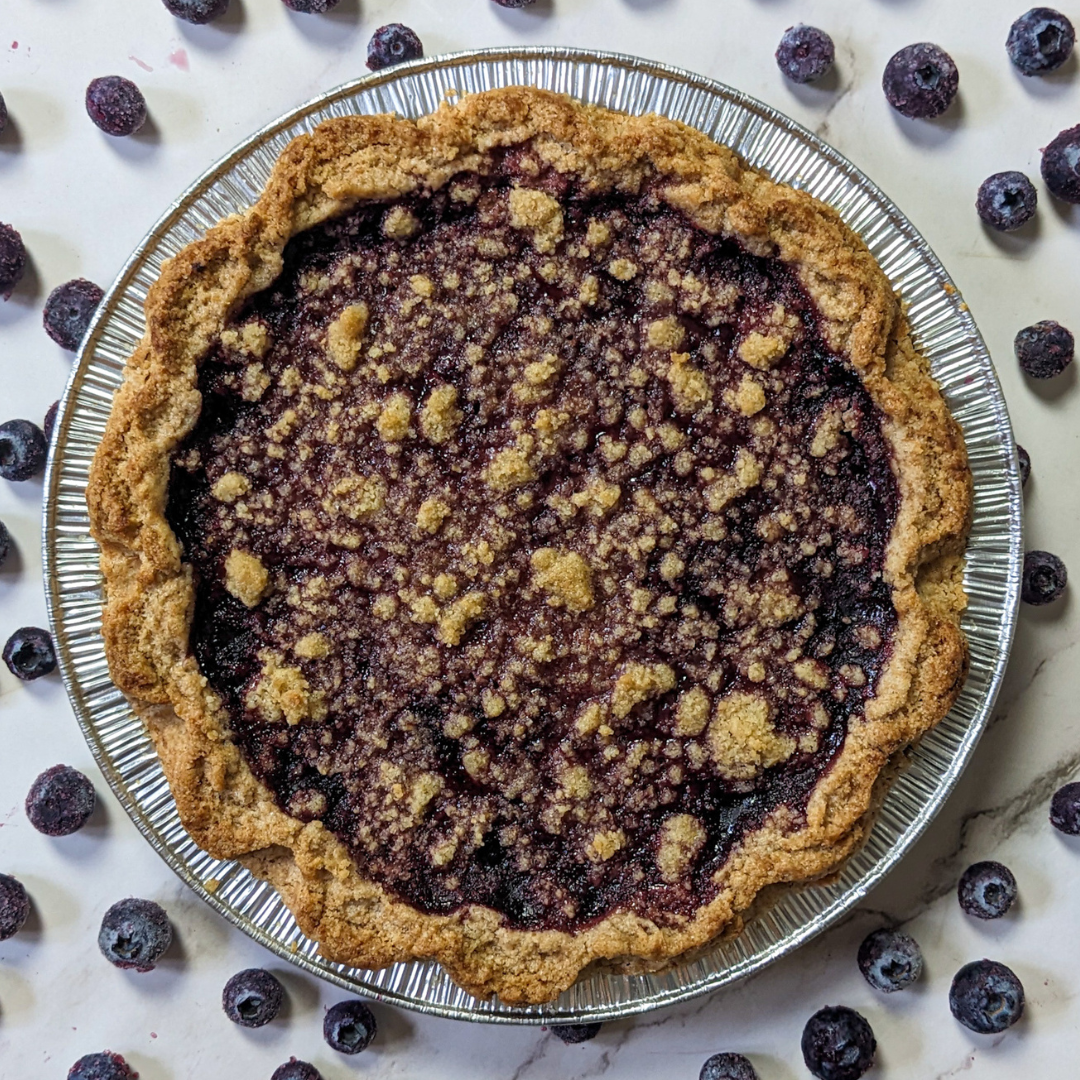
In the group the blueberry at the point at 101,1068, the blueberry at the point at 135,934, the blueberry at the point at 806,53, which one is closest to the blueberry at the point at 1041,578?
the blueberry at the point at 806,53

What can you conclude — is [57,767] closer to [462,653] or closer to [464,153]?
[462,653]

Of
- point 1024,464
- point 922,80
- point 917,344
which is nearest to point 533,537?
point 917,344

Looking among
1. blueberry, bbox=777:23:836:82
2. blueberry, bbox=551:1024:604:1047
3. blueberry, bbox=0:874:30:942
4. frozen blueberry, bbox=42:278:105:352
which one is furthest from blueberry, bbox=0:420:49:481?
blueberry, bbox=777:23:836:82

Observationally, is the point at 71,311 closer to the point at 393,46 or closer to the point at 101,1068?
the point at 393,46

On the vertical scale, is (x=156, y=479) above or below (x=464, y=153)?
below

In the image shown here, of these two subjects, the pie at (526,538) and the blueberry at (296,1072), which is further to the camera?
the blueberry at (296,1072)

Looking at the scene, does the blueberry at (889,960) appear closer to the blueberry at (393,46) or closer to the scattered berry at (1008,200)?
the scattered berry at (1008,200)

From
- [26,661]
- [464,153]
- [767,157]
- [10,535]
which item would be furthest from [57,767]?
[767,157]
